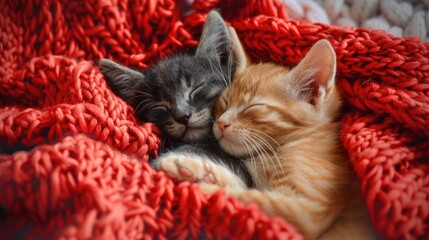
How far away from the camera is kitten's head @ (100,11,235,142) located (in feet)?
3.60

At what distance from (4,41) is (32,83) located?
0.22 metres

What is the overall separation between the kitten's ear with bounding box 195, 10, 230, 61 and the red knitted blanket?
6 centimetres

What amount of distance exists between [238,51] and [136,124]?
1.39 ft

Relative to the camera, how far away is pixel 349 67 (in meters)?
0.98

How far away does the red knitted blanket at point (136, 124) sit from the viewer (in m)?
0.67

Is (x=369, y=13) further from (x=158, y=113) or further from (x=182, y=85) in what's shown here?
(x=158, y=113)

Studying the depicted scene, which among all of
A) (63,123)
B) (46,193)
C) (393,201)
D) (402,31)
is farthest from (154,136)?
(402,31)

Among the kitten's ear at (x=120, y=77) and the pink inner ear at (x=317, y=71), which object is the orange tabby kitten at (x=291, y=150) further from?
the kitten's ear at (x=120, y=77)

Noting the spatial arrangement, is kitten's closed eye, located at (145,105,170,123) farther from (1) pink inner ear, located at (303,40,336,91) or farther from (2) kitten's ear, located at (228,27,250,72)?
(1) pink inner ear, located at (303,40,336,91)

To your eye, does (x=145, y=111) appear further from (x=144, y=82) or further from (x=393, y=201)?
(x=393, y=201)

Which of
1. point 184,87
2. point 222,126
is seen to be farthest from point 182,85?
point 222,126

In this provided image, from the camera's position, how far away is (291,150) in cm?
96

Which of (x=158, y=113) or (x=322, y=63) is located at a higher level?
(x=322, y=63)

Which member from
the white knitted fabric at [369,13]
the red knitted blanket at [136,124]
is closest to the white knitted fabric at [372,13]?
the white knitted fabric at [369,13]
